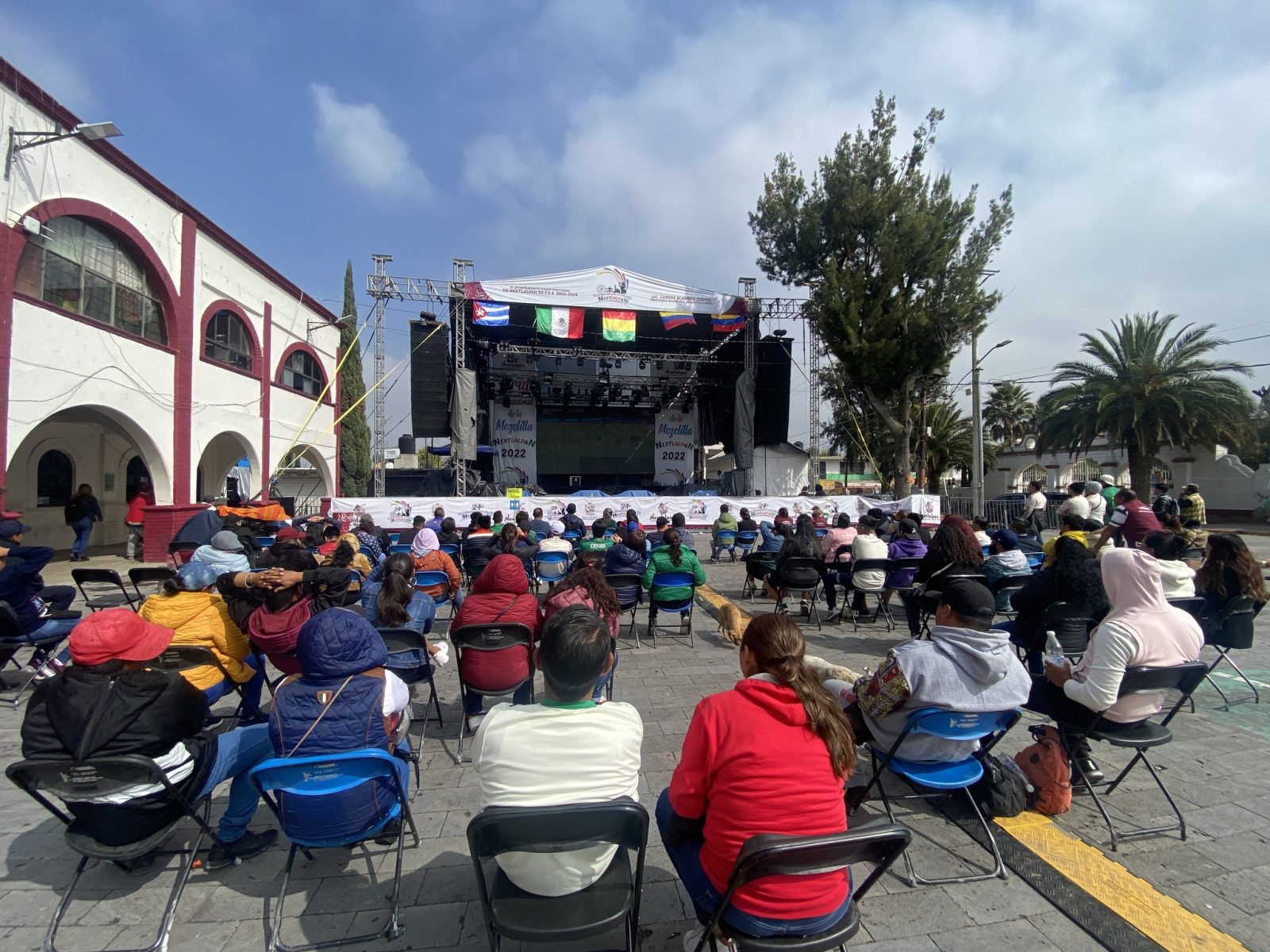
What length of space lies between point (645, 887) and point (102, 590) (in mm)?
10552

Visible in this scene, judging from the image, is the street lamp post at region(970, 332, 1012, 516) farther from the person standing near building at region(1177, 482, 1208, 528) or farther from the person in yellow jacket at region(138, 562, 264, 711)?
the person in yellow jacket at region(138, 562, 264, 711)

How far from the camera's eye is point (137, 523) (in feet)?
41.5

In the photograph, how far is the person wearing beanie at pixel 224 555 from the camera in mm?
4535

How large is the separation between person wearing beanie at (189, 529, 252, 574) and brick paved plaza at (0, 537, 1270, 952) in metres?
1.59

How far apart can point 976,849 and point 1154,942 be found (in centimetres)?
66

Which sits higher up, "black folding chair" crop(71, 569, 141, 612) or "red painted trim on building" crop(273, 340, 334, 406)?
"red painted trim on building" crop(273, 340, 334, 406)

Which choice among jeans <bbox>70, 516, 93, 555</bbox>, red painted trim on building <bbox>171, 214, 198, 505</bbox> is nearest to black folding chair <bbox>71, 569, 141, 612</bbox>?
jeans <bbox>70, 516, 93, 555</bbox>

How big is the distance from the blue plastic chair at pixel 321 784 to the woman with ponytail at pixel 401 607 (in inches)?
58.7

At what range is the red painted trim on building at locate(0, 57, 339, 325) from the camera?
926cm

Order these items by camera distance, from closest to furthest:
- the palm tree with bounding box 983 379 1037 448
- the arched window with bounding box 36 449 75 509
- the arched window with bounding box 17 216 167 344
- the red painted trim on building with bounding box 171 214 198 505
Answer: the arched window with bounding box 17 216 167 344 → the red painted trim on building with bounding box 171 214 198 505 → the arched window with bounding box 36 449 75 509 → the palm tree with bounding box 983 379 1037 448

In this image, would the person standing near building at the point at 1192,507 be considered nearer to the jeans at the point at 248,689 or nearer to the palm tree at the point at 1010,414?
the jeans at the point at 248,689

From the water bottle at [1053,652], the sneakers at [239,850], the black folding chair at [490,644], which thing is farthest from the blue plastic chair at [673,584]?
the sneakers at [239,850]

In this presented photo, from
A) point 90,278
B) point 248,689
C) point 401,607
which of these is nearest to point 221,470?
point 90,278

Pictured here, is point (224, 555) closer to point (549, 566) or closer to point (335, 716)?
point (335, 716)
